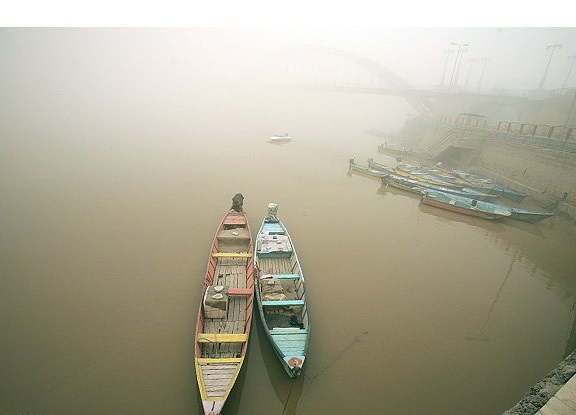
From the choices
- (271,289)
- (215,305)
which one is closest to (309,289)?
(271,289)

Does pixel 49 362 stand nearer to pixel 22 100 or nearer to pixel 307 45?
pixel 22 100

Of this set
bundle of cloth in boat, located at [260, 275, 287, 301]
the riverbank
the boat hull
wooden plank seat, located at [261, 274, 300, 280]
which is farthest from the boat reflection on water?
the riverbank

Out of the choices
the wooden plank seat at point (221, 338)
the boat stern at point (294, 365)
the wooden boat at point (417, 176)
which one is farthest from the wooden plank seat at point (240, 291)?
the wooden boat at point (417, 176)

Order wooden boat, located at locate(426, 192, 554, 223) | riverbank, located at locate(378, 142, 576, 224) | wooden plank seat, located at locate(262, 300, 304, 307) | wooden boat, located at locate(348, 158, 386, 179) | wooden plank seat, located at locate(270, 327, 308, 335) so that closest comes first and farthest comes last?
wooden plank seat, located at locate(270, 327, 308, 335), wooden plank seat, located at locate(262, 300, 304, 307), wooden boat, located at locate(426, 192, 554, 223), riverbank, located at locate(378, 142, 576, 224), wooden boat, located at locate(348, 158, 386, 179)

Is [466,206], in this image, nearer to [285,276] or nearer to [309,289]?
[309,289]

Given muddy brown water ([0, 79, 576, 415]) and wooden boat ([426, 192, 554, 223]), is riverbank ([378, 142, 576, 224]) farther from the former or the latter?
wooden boat ([426, 192, 554, 223])

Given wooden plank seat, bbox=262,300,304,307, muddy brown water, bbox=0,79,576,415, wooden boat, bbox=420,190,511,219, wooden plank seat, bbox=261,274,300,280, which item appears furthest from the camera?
wooden boat, bbox=420,190,511,219

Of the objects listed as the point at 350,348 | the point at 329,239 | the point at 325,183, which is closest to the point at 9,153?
the point at 325,183
